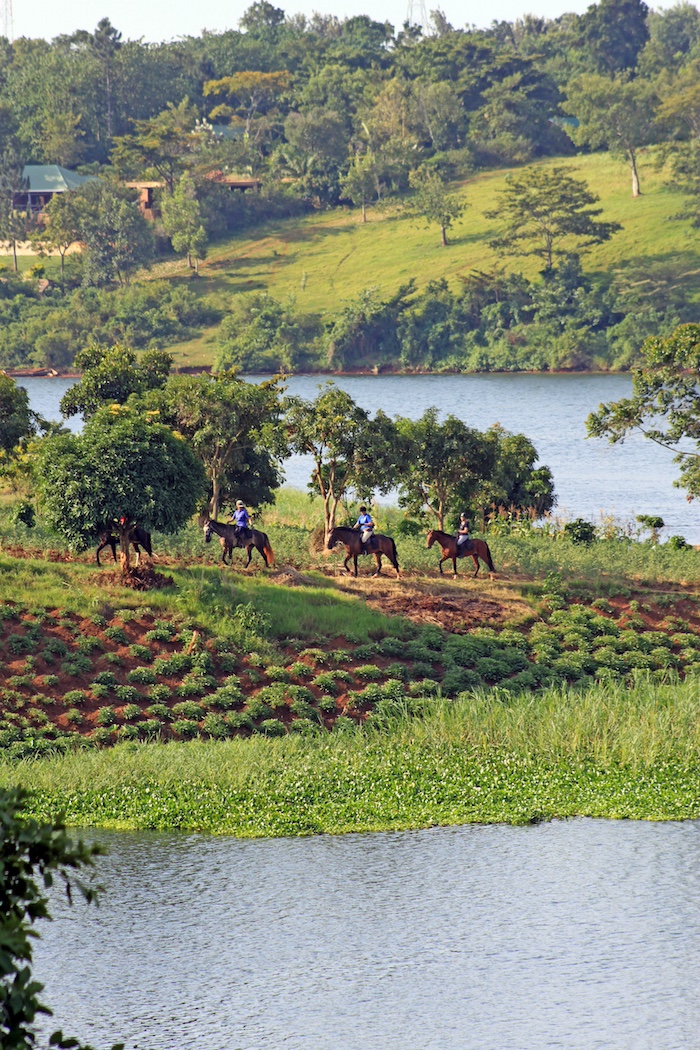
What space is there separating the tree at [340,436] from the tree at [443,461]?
3.89ft

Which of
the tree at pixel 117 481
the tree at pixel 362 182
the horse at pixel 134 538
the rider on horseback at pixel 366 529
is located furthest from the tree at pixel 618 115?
the horse at pixel 134 538

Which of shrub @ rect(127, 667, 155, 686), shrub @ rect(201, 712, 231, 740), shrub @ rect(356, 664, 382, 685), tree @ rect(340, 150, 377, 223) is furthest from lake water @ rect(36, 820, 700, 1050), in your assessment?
tree @ rect(340, 150, 377, 223)

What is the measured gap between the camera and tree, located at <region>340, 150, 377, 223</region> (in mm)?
146000

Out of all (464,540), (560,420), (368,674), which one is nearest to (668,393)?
(464,540)

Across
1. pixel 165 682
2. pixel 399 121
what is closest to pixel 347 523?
pixel 165 682

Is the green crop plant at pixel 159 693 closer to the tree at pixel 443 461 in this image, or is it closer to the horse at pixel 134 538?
the horse at pixel 134 538

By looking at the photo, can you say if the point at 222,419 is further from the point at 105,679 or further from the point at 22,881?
the point at 22,881

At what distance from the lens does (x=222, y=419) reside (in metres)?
40.6

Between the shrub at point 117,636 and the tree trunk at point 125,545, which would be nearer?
the shrub at point 117,636

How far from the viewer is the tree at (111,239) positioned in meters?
138

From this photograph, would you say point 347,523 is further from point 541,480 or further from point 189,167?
point 189,167

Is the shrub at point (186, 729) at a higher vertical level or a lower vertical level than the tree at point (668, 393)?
lower

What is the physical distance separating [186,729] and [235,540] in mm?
8180

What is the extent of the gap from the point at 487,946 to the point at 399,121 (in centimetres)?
14771
